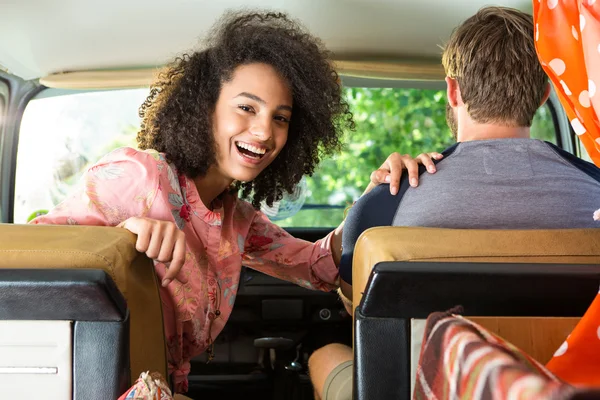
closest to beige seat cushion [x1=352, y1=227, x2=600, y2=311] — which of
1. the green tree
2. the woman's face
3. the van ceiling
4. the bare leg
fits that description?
the bare leg

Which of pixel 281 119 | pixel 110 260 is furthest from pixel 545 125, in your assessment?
pixel 110 260

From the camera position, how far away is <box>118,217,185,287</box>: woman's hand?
1.40m

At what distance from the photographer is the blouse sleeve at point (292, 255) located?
229cm

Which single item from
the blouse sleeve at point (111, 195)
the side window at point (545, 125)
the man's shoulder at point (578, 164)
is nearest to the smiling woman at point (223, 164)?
the blouse sleeve at point (111, 195)

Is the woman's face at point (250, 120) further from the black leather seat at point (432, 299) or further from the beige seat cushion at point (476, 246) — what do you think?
the black leather seat at point (432, 299)

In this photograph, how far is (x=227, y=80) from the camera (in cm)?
213

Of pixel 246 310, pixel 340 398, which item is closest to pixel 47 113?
pixel 246 310

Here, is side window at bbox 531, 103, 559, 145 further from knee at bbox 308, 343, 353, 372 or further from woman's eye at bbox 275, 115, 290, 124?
knee at bbox 308, 343, 353, 372

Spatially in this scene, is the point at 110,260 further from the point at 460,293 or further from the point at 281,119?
the point at 281,119

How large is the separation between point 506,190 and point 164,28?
157 centimetres

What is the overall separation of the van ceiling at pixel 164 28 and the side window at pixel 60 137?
173 millimetres

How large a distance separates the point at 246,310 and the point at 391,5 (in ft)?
4.31

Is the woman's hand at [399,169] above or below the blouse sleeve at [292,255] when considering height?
above

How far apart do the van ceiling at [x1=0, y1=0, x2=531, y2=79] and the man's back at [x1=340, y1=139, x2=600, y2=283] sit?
978mm
